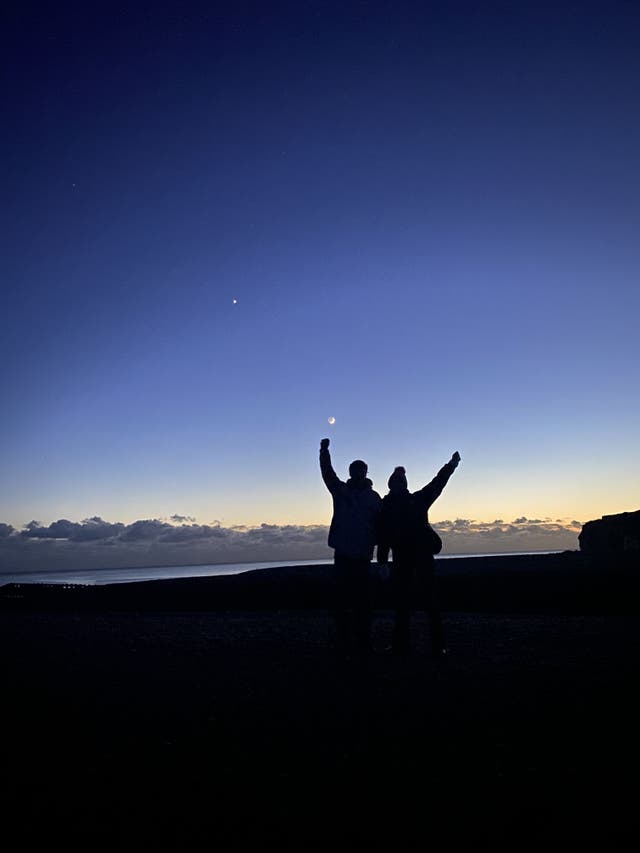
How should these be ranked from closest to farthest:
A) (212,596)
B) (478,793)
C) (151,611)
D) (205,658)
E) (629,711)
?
1. (478,793)
2. (629,711)
3. (205,658)
4. (151,611)
5. (212,596)

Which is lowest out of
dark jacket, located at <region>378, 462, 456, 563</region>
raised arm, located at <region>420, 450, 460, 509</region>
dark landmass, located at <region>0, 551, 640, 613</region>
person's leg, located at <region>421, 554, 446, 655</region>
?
dark landmass, located at <region>0, 551, 640, 613</region>

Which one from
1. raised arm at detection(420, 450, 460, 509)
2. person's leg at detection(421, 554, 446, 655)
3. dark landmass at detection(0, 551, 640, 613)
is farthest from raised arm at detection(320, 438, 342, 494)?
dark landmass at detection(0, 551, 640, 613)

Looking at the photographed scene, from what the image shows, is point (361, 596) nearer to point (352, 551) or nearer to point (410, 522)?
point (352, 551)

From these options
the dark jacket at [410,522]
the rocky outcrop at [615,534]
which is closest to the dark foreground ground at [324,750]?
the dark jacket at [410,522]

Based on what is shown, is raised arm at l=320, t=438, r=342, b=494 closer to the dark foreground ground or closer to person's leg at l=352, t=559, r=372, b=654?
person's leg at l=352, t=559, r=372, b=654

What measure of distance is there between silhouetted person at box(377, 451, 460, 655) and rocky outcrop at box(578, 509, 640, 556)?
1257 inches

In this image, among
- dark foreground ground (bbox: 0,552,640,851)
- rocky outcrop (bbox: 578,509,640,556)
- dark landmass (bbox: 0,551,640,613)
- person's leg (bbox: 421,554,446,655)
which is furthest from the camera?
rocky outcrop (bbox: 578,509,640,556)

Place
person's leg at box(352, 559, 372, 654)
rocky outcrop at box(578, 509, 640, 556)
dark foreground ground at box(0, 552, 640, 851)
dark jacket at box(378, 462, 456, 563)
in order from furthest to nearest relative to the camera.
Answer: rocky outcrop at box(578, 509, 640, 556) < dark jacket at box(378, 462, 456, 563) < person's leg at box(352, 559, 372, 654) < dark foreground ground at box(0, 552, 640, 851)

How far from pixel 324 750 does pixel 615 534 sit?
4047cm

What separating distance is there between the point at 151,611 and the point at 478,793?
12.6 meters

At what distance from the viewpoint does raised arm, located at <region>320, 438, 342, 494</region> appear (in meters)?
7.28

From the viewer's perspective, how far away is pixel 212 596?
16.8 metres

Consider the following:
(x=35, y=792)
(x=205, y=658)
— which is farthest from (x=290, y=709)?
(x=205, y=658)

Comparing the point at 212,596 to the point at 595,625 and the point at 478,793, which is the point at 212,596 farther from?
the point at 478,793
